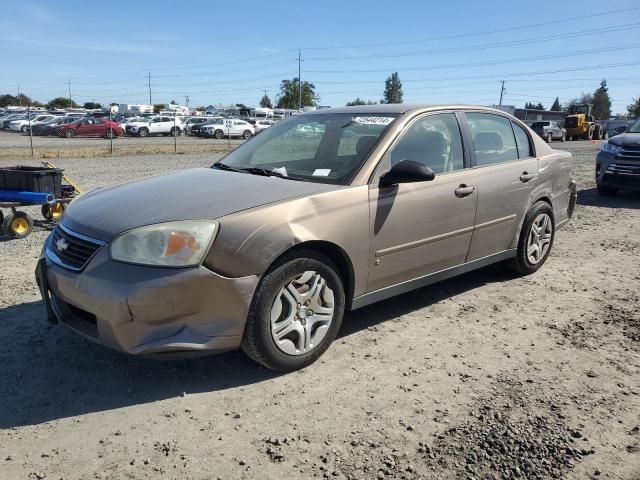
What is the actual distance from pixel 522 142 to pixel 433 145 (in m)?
1.48

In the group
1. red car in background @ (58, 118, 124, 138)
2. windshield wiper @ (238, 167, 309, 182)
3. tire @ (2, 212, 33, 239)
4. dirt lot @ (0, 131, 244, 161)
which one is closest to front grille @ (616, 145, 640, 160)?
windshield wiper @ (238, 167, 309, 182)

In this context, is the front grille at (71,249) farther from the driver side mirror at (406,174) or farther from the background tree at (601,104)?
the background tree at (601,104)

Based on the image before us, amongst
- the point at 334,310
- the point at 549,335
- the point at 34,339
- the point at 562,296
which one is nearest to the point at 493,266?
the point at 562,296

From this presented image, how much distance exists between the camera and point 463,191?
4.29 m

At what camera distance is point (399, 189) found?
12.5ft

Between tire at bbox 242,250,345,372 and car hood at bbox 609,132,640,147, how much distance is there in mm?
8568

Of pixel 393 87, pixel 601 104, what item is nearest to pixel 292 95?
pixel 393 87

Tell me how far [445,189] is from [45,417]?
3028mm

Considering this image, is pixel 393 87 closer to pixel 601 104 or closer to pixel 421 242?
pixel 601 104

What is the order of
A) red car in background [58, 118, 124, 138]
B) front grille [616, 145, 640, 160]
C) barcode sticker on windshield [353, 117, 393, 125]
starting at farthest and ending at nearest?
red car in background [58, 118, 124, 138], front grille [616, 145, 640, 160], barcode sticker on windshield [353, 117, 393, 125]

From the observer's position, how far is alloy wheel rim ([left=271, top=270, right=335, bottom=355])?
3242 mm

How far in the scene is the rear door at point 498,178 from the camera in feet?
14.9

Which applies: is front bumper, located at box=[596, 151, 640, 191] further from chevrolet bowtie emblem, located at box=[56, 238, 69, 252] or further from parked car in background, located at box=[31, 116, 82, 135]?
parked car in background, located at box=[31, 116, 82, 135]

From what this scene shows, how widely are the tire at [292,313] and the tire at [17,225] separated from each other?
15.1 feet
